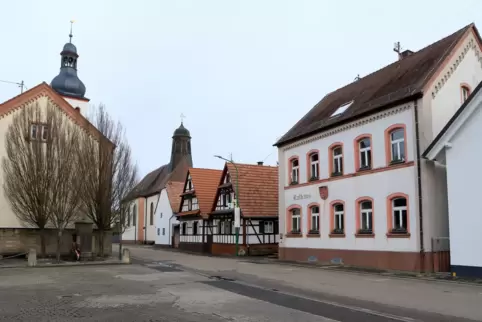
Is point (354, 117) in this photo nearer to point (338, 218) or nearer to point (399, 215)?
point (338, 218)

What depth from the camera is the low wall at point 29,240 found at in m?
29.3

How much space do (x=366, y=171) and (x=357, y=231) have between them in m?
3.09

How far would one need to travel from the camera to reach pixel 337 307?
11.5 metres

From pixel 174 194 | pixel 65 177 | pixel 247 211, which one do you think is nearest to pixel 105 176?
pixel 65 177

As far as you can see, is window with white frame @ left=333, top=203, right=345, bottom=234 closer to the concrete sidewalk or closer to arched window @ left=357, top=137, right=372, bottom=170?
arched window @ left=357, top=137, right=372, bottom=170

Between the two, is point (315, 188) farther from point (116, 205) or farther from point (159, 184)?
point (159, 184)

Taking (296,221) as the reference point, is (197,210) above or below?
above

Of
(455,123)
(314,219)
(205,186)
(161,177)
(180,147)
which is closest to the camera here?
(455,123)

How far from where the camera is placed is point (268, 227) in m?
36.8

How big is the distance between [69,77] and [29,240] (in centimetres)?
3462

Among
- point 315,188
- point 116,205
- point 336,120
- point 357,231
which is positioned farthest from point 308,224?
point 116,205

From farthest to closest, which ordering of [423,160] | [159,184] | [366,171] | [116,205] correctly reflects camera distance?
1. [159,184]
2. [116,205]
3. [366,171]
4. [423,160]

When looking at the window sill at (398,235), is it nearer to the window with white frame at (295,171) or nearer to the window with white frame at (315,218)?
the window with white frame at (315,218)

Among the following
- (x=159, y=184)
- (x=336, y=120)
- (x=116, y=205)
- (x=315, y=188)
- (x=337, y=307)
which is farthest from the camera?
(x=159, y=184)
